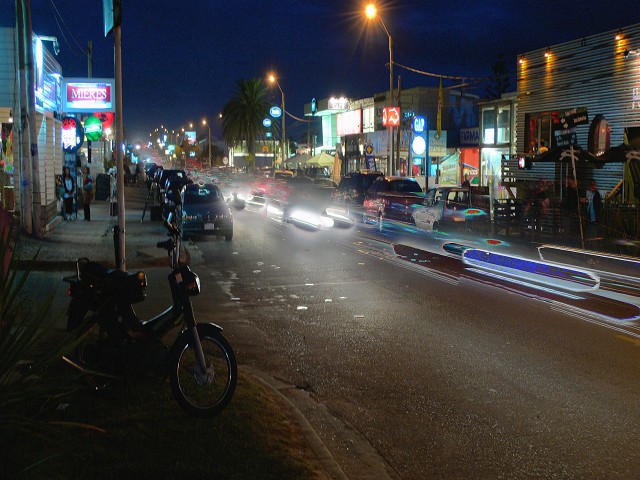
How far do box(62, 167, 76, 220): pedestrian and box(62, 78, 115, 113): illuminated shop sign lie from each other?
3.76 m

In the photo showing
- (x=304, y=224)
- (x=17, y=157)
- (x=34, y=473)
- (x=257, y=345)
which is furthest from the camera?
(x=304, y=224)

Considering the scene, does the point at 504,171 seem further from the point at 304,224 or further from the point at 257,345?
the point at 257,345

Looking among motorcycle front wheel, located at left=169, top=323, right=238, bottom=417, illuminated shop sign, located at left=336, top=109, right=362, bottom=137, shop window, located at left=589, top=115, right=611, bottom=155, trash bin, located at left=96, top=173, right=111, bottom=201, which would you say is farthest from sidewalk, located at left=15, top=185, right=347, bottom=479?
illuminated shop sign, located at left=336, top=109, right=362, bottom=137

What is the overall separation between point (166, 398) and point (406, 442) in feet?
7.02

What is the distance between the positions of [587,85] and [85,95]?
19.8 m

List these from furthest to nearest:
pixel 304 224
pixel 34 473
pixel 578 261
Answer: pixel 304 224 < pixel 578 261 < pixel 34 473

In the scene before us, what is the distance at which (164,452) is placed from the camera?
5.19 metres

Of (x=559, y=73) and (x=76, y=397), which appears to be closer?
(x=76, y=397)

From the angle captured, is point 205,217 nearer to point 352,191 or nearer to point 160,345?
point 352,191

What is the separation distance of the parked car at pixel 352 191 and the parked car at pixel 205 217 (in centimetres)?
981

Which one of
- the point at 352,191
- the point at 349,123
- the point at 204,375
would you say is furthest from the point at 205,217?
the point at 349,123

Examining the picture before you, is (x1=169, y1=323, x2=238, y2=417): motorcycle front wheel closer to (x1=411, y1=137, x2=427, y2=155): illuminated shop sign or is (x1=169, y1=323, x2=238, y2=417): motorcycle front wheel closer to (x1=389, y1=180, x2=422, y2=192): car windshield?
(x1=389, y1=180, x2=422, y2=192): car windshield

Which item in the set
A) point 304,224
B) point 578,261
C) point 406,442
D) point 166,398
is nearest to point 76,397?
point 166,398

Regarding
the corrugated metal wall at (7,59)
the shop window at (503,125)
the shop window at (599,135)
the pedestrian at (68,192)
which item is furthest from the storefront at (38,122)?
the shop window at (503,125)
